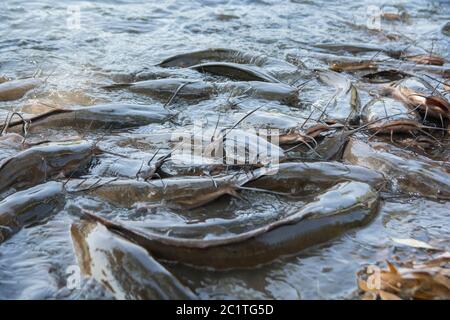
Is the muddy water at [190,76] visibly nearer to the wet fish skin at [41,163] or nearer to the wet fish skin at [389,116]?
the wet fish skin at [41,163]

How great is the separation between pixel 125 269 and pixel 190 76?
123 inches

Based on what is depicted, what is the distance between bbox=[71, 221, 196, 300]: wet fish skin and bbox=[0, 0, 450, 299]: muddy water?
0.09 metres

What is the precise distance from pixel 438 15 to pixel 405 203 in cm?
558

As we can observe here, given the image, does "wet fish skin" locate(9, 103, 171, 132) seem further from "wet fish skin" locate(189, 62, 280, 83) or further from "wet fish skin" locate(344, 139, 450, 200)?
"wet fish skin" locate(344, 139, 450, 200)

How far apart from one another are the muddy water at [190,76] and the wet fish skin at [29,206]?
0.05 metres

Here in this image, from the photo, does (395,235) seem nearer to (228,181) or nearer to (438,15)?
(228,181)

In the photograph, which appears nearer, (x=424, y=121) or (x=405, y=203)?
(x=405, y=203)

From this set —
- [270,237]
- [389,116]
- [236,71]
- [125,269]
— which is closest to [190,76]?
[236,71]

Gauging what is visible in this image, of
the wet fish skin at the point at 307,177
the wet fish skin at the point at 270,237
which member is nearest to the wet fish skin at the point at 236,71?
the wet fish skin at the point at 307,177

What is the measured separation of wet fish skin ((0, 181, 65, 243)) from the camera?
265 cm

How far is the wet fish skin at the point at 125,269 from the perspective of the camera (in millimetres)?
2053

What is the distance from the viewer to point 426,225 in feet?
9.39

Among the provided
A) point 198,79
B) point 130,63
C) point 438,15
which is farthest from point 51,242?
point 438,15

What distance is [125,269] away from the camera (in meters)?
2.15
